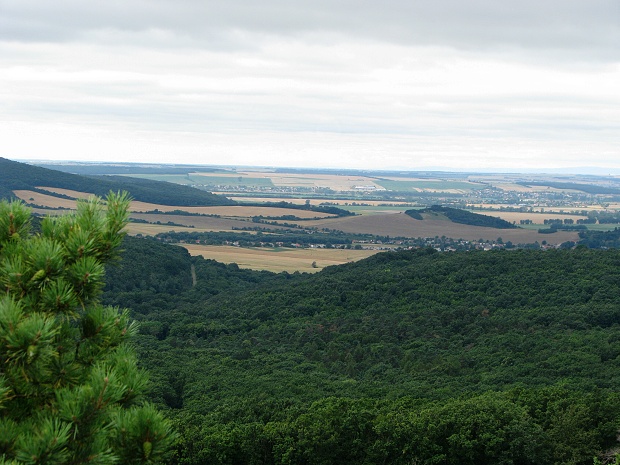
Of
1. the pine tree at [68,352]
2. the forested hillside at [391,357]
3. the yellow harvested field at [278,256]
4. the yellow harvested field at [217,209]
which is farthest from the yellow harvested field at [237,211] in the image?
the pine tree at [68,352]

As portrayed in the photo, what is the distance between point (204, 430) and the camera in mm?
30453

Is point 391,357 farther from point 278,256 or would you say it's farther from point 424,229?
point 424,229

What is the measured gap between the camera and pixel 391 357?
52375 mm

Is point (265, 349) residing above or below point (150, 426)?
below

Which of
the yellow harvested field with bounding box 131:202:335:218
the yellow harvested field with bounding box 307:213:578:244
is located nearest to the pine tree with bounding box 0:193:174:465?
the yellow harvested field with bounding box 307:213:578:244

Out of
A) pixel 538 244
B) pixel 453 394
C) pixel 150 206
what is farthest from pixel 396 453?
pixel 150 206

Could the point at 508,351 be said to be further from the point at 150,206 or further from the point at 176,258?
the point at 150,206

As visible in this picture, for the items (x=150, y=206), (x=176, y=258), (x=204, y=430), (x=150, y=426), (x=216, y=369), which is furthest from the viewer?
(x=150, y=206)

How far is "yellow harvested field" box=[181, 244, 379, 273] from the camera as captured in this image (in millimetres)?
108938

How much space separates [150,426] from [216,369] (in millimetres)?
36684

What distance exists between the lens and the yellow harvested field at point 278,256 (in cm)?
10894

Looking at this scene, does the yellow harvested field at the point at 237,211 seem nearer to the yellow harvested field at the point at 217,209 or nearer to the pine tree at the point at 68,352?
the yellow harvested field at the point at 217,209

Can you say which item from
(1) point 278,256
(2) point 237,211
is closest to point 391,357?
(1) point 278,256

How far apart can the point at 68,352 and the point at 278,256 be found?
108 m
